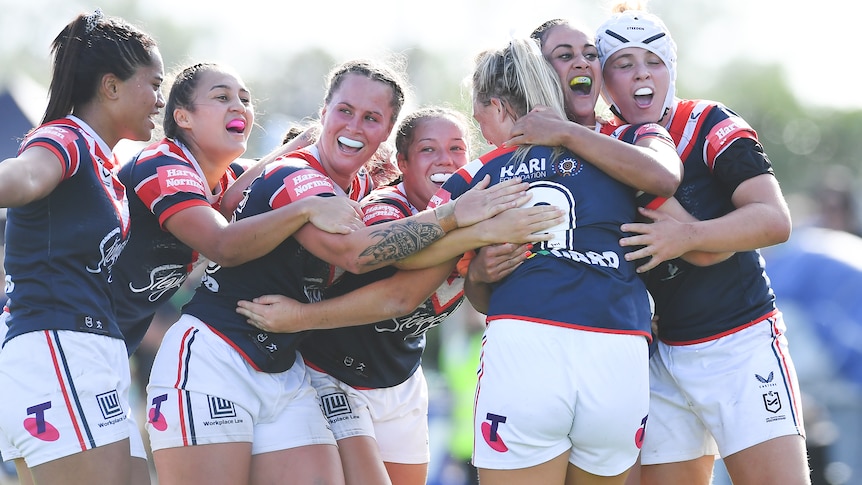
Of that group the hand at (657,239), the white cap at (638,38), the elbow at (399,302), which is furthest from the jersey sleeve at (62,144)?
the white cap at (638,38)

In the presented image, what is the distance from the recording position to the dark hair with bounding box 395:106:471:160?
5.36 meters

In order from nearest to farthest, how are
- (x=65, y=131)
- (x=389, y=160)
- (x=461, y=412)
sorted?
(x=65, y=131)
(x=389, y=160)
(x=461, y=412)

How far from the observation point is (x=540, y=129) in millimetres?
4242

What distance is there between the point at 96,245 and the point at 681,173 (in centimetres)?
260

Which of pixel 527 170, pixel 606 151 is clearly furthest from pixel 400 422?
pixel 606 151

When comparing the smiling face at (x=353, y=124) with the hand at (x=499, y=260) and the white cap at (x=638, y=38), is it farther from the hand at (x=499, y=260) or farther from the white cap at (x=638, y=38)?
the white cap at (x=638, y=38)

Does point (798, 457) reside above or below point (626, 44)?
below

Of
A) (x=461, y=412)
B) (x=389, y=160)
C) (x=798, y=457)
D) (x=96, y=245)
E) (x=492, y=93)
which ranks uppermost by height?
(x=492, y=93)

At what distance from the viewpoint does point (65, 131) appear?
4.39 m

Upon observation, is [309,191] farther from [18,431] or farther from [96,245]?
[18,431]

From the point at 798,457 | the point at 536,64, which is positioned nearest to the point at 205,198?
the point at 536,64

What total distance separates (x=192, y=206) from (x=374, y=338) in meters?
1.17

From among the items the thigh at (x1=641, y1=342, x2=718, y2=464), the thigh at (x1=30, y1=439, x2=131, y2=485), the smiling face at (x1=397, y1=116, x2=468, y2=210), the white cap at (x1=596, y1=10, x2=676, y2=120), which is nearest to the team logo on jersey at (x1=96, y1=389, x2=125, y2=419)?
the thigh at (x1=30, y1=439, x2=131, y2=485)

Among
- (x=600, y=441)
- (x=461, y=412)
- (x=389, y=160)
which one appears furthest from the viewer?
(x=461, y=412)
